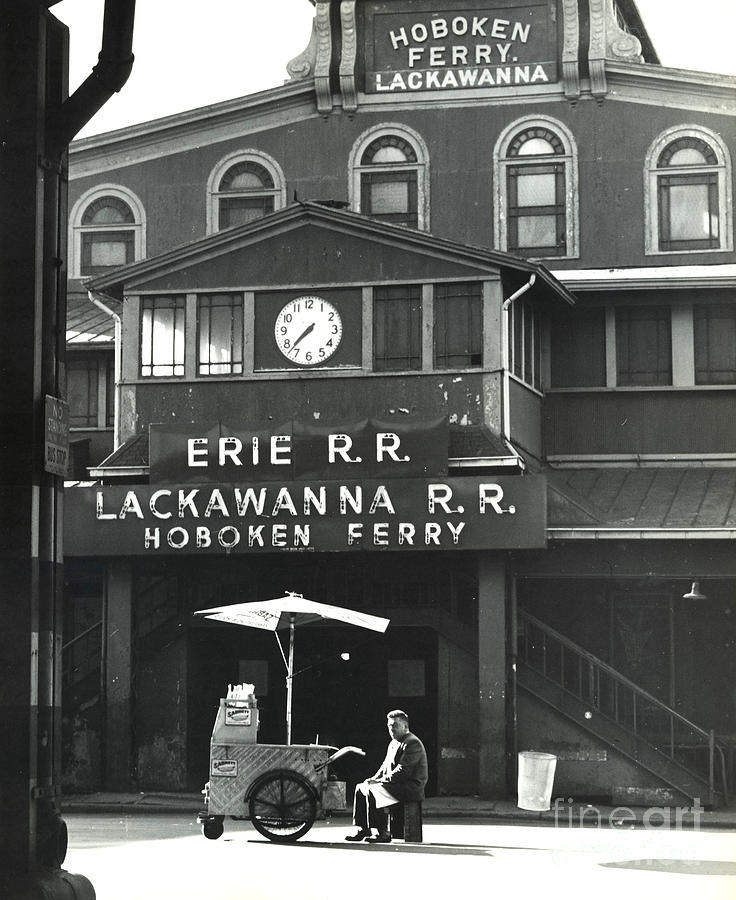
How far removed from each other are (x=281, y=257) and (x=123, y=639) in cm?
668

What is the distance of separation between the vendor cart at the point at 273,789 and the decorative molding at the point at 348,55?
15.9 meters

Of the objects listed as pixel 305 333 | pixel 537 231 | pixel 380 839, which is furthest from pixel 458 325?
pixel 380 839

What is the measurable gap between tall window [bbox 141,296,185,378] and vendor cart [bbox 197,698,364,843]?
30.9 feet

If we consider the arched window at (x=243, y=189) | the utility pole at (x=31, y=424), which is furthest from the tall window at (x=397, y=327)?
the utility pole at (x=31, y=424)

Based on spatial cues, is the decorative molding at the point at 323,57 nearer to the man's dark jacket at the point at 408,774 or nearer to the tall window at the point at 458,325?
the tall window at the point at 458,325

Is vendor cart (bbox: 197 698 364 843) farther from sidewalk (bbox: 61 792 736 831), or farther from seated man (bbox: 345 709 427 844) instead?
sidewalk (bbox: 61 792 736 831)

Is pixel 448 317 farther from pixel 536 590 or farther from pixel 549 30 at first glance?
pixel 549 30

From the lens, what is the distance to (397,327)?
2673cm

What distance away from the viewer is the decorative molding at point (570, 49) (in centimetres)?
3088

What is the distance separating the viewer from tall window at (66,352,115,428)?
29.9m

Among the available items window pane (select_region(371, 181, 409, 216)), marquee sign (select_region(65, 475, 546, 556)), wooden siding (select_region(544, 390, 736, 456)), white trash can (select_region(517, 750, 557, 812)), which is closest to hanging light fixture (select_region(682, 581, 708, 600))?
marquee sign (select_region(65, 475, 546, 556))

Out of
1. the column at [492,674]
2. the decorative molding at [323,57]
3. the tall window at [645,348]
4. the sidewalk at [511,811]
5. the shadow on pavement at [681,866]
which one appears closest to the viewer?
the shadow on pavement at [681,866]

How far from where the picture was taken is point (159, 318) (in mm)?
27453

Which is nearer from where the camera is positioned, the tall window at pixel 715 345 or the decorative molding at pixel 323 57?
the tall window at pixel 715 345
